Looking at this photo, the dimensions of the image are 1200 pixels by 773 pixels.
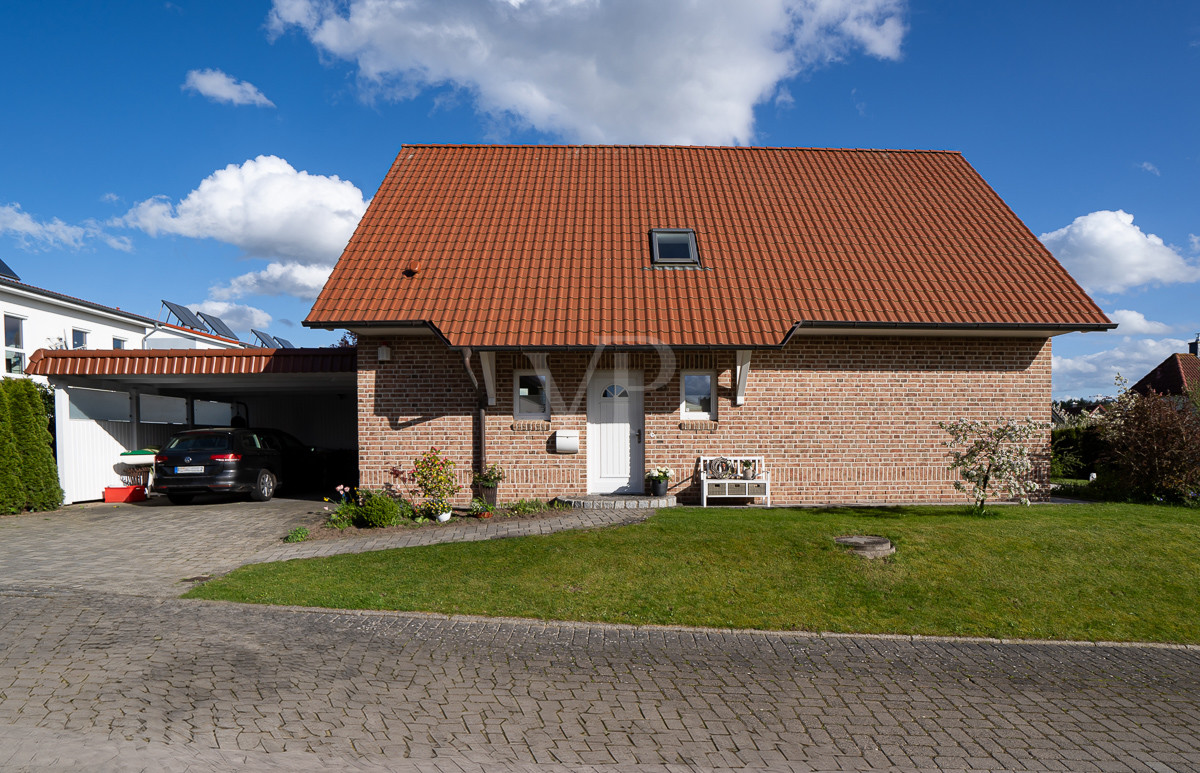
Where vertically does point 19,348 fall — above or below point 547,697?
above

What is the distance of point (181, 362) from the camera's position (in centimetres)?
1393

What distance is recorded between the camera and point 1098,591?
7180mm

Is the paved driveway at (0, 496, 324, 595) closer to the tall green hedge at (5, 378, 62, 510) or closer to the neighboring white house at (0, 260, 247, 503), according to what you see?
the tall green hedge at (5, 378, 62, 510)

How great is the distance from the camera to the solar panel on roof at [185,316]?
85.8 feet

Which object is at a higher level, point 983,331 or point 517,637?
point 983,331

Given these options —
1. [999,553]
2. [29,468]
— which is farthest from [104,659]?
[29,468]

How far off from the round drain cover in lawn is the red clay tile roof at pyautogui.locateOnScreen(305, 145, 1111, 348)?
3886mm

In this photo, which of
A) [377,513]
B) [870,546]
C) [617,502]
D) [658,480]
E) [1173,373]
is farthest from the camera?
[1173,373]

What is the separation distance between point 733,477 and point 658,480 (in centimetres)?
123

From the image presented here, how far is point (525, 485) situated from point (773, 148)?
10518 millimetres

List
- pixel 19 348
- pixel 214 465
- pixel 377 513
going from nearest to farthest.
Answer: pixel 377 513 < pixel 214 465 < pixel 19 348

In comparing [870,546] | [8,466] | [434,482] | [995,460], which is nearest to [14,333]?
[8,466]

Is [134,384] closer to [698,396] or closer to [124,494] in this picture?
[124,494]

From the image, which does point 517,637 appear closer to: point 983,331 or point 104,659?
point 104,659
